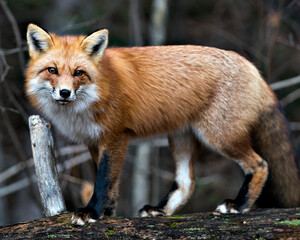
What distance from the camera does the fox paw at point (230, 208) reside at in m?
5.39

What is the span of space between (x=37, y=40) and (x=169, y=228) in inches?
101

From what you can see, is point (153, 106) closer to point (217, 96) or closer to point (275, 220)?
point (217, 96)

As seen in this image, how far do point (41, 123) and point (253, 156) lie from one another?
268 centimetres

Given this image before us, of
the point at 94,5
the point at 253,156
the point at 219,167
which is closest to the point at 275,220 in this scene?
the point at 253,156

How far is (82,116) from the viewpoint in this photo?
16.6 feet

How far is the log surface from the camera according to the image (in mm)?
4160

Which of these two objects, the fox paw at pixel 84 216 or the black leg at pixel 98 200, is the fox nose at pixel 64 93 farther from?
the fox paw at pixel 84 216

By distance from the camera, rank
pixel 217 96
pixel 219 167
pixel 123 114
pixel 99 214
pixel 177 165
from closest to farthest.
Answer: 1. pixel 99 214
2. pixel 123 114
3. pixel 217 96
4. pixel 177 165
5. pixel 219 167

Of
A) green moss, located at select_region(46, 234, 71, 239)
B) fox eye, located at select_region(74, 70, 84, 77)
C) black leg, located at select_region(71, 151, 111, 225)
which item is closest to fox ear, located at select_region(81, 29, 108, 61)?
fox eye, located at select_region(74, 70, 84, 77)

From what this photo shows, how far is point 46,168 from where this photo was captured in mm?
5102

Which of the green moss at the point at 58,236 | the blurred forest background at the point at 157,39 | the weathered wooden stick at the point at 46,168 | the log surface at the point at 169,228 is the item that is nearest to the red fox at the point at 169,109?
the weathered wooden stick at the point at 46,168

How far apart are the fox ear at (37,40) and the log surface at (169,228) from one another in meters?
1.90

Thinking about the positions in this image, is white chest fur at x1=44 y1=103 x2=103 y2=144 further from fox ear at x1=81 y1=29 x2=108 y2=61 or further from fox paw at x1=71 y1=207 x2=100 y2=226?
fox paw at x1=71 y1=207 x2=100 y2=226

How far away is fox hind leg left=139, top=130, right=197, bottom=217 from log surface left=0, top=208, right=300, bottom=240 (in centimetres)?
119
